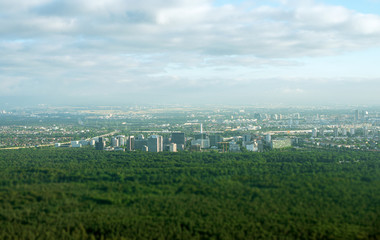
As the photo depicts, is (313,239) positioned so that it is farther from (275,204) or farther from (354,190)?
(354,190)

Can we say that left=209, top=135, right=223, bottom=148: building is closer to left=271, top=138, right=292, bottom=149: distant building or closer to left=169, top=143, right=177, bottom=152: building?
left=169, top=143, right=177, bottom=152: building

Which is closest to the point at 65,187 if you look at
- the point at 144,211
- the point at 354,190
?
the point at 144,211

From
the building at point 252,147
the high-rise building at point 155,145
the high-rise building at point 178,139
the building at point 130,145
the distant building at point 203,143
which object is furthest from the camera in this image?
the high-rise building at point 178,139

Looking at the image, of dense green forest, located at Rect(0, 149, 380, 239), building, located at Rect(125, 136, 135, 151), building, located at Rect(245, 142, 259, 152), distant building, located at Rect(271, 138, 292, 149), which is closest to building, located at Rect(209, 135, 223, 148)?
building, located at Rect(245, 142, 259, 152)

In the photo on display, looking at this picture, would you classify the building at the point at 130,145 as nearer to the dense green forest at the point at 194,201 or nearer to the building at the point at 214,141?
the building at the point at 214,141

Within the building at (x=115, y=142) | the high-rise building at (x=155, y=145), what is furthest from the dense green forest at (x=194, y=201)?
the building at (x=115, y=142)

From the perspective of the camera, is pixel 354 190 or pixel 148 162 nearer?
pixel 354 190

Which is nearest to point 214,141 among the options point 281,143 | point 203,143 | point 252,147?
point 203,143

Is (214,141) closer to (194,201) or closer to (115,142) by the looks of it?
(115,142)
